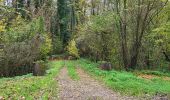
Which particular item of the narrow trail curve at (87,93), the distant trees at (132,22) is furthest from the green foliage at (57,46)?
the narrow trail curve at (87,93)

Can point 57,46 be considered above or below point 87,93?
below

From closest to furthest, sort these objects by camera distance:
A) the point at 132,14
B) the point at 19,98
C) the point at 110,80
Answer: the point at 19,98
the point at 110,80
the point at 132,14

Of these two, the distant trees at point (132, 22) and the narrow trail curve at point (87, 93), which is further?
the distant trees at point (132, 22)

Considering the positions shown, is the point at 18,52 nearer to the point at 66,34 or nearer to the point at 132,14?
the point at 132,14

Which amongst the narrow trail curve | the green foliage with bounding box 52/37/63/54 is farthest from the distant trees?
the green foliage with bounding box 52/37/63/54

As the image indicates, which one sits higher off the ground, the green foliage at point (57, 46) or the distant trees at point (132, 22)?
the distant trees at point (132, 22)

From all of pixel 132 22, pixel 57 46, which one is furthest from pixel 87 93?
pixel 57 46

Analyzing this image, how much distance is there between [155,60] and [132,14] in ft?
30.4

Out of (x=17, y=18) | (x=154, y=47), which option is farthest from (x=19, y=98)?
(x=154, y=47)

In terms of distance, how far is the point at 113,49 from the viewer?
36.3 meters

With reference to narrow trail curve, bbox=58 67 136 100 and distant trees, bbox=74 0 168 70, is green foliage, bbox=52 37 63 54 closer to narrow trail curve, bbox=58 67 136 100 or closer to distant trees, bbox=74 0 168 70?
distant trees, bbox=74 0 168 70

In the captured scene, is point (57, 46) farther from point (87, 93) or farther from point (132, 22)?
point (87, 93)

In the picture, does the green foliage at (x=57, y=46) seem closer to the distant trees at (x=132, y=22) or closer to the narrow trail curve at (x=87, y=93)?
the distant trees at (x=132, y=22)

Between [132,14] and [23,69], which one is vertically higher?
[132,14]
